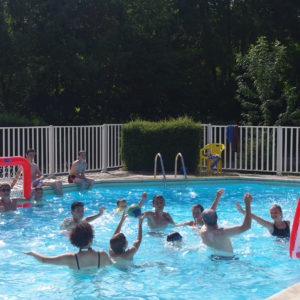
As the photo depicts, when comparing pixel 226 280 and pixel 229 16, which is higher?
pixel 229 16

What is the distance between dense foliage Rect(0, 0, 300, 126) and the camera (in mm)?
21828

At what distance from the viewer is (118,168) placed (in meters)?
16.9

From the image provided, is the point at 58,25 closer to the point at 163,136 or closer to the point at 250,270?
the point at 163,136

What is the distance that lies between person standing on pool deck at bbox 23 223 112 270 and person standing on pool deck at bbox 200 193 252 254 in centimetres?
143

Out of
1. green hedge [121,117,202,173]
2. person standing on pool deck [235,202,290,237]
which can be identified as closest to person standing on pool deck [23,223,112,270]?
person standing on pool deck [235,202,290,237]

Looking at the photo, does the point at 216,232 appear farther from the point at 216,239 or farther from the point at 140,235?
the point at 140,235

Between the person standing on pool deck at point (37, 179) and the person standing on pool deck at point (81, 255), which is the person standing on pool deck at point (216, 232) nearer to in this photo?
the person standing on pool deck at point (81, 255)

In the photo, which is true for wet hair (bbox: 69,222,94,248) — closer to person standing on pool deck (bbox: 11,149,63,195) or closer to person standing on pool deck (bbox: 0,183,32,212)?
person standing on pool deck (bbox: 0,183,32,212)

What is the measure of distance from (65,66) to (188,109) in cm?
722

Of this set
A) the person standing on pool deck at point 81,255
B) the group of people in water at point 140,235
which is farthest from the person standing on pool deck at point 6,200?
the person standing on pool deck at point 81,255

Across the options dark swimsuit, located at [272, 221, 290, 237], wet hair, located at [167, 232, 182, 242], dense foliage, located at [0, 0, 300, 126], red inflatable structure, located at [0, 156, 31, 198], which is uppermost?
dense foliage, located at [0, 0, 300, 126]

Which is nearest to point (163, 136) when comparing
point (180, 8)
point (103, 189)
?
point (103, 189)

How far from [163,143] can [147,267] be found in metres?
9.20

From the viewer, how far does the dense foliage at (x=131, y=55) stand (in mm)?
21828
